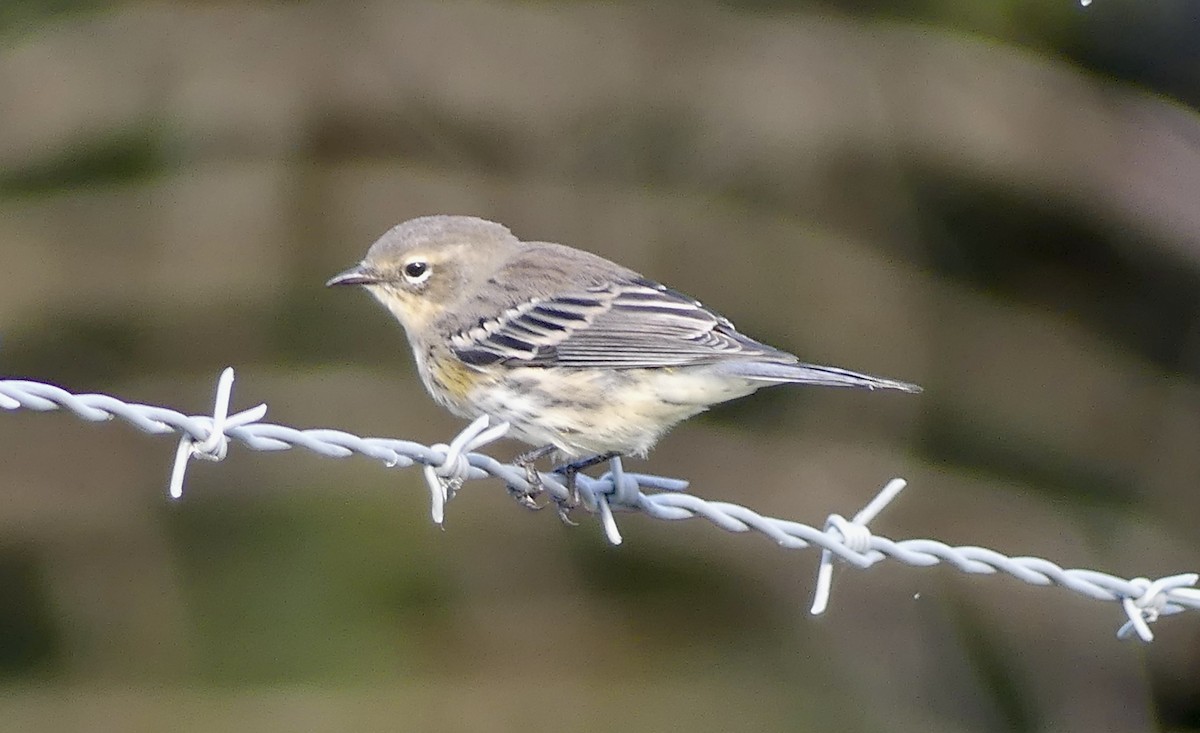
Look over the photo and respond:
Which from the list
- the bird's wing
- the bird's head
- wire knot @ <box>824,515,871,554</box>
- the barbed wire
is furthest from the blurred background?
wire knot @ <box>824,515,871,554</box>

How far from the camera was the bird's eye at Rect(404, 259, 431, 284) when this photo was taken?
15.3 feet

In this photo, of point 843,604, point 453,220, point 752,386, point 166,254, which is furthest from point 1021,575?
point 166,254

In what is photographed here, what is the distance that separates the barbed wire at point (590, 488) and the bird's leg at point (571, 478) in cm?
2

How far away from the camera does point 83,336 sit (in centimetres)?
757

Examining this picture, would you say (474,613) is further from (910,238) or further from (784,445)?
(910,238)

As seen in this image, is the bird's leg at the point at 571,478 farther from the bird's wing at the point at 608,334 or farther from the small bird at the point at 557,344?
the bird's wing at the point at 608,334

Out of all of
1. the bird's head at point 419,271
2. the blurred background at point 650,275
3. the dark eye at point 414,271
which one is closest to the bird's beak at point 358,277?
the bird's head at point 419,271

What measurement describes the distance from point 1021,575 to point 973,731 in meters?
4.79

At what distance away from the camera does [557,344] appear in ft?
14.1

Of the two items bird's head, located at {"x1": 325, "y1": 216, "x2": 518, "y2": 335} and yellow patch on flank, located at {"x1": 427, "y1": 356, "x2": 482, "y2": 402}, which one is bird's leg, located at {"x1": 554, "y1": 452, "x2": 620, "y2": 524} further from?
bird's head, located at {"x1": 325, "y1": 216, "x2": 518, "y2": 335}

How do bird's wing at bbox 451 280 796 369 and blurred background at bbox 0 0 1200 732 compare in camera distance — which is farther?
blurred background at bbox 0 0 1200 732

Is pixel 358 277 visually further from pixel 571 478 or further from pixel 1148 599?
pixel 1148 599

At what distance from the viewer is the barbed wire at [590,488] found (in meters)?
2.74

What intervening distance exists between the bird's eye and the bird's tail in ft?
3.86
